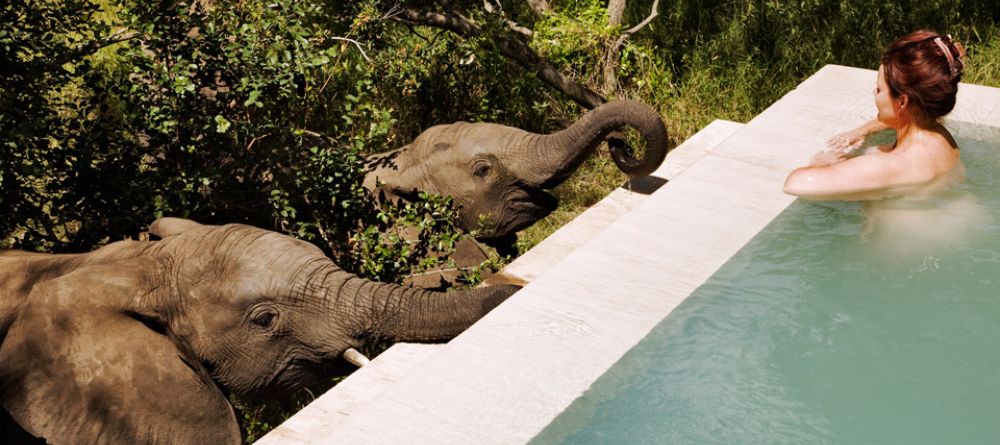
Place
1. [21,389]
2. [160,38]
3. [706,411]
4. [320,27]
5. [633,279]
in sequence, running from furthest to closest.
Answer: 1. [320,27]
2. [160,38]
3. [21,389]
4. [633,279]
5. [706,411]

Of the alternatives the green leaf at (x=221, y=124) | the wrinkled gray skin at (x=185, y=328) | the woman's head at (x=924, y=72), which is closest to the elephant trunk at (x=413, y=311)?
the wrinkled gray skin at (x=185, y=328)

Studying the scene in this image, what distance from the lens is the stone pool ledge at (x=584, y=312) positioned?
351cm

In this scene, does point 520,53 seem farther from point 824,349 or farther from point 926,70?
point 824,349

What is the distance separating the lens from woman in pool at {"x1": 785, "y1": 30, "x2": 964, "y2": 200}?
452 centimetres

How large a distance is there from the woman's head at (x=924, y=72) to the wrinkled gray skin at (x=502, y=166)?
1752mm

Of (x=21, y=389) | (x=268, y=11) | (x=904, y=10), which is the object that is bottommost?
(x=904, y=10)

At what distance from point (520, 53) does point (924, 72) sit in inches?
160

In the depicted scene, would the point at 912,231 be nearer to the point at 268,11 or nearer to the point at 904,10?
the point at 268,11

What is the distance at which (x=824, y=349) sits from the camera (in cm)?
416

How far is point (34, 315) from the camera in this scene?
467 centimetres

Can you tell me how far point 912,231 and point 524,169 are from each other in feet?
→ 7.28

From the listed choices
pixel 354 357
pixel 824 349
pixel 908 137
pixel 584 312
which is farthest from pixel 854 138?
pixel 354 357

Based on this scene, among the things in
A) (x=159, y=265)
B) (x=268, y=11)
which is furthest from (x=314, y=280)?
(x=268, y=11)

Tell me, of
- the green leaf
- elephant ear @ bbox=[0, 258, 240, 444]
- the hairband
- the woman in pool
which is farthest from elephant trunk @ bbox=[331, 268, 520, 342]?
the hairband
